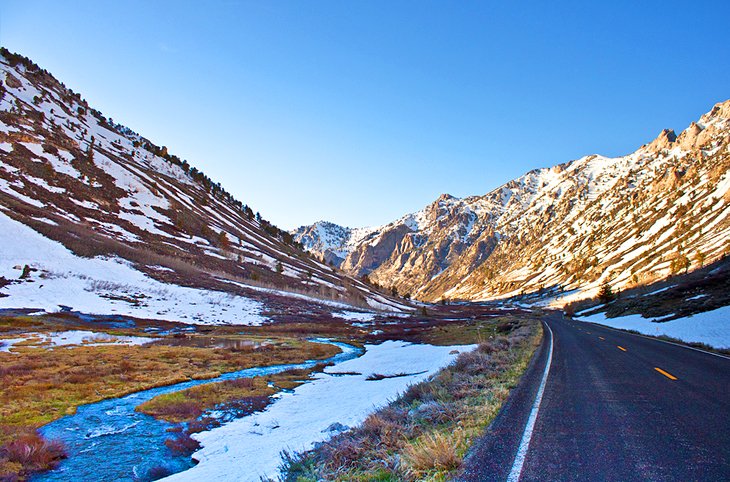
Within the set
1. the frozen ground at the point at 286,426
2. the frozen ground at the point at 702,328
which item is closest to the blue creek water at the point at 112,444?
the frozen ground at the point at 286,426

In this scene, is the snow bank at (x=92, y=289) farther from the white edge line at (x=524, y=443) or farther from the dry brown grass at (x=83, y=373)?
the white edge line at (x=524, y=443)

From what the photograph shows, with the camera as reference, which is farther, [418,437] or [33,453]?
[33,453]

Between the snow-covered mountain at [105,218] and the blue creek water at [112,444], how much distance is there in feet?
107

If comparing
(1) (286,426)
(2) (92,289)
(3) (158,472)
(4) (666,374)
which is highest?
(4) (666,374)

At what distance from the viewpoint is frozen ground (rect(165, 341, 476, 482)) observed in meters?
10.3

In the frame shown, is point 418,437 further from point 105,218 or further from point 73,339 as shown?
point 105,218

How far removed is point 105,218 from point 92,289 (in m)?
38.1

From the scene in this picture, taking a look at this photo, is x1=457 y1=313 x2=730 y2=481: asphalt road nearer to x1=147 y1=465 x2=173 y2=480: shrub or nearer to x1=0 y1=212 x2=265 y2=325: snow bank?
x1=147 y1=465 x2=173 y2=480: shrub

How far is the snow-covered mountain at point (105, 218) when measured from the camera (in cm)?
5019

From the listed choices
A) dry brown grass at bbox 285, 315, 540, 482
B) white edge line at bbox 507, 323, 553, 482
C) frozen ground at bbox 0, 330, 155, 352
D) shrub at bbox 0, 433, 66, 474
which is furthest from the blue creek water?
frozen ground at bbox 0, 330, 155, 352

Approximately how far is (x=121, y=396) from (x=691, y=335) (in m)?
38.2

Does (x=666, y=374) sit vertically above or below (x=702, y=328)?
below

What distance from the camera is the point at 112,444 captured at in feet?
40.6

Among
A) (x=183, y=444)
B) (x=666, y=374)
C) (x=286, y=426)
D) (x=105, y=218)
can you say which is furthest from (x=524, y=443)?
(x=105, y=218)
